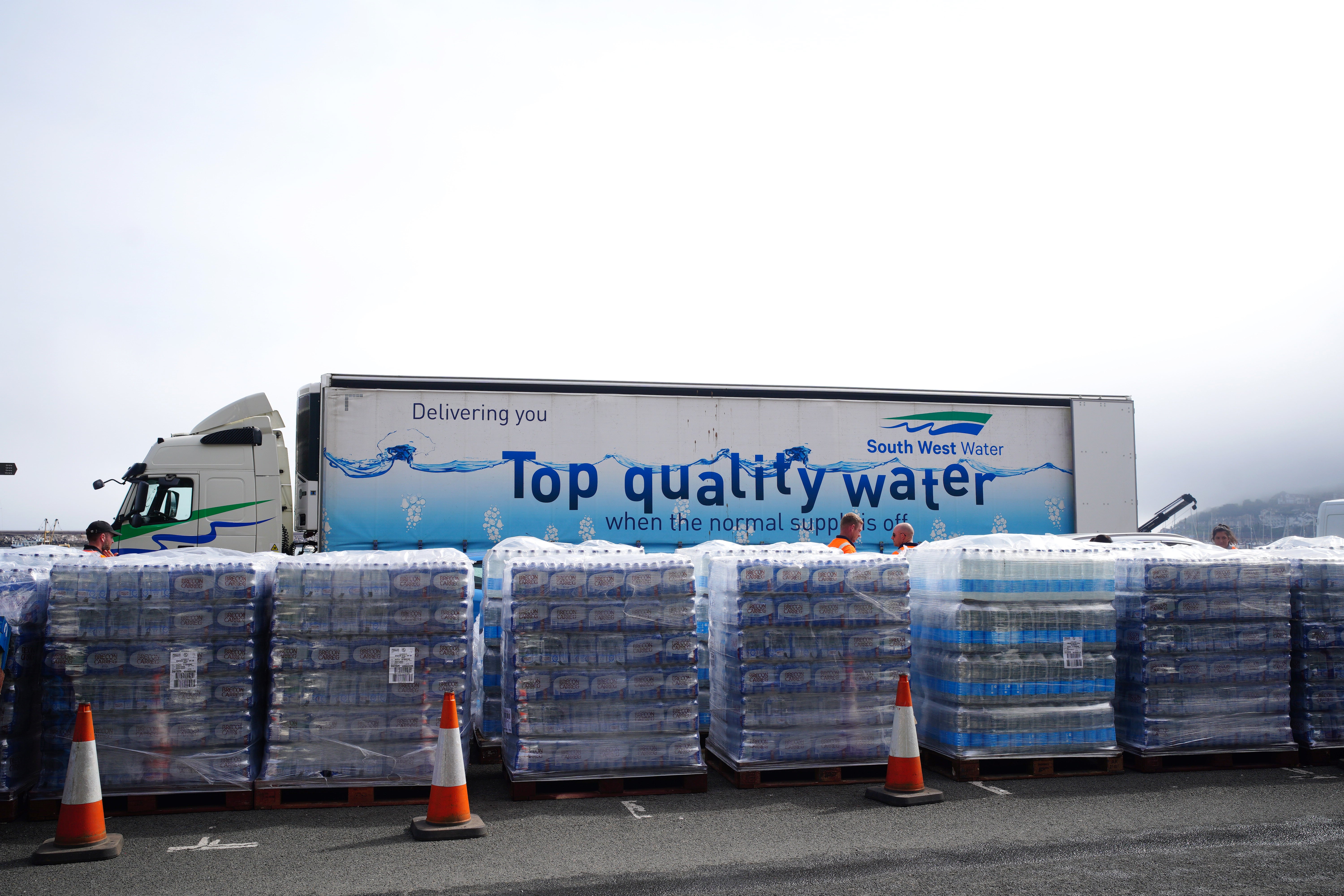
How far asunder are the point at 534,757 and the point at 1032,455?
10.6 meters

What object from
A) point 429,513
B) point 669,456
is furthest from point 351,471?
point 669,456

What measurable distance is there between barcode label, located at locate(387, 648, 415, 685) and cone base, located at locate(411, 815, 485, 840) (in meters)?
1.02

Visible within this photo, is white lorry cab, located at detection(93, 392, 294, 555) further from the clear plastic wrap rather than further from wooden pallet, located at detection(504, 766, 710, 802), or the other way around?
the clear plastic wrap

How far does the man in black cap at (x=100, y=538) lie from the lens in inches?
361

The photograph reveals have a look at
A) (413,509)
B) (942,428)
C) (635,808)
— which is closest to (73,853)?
(635,808)

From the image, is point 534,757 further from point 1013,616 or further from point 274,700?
point 1013,616

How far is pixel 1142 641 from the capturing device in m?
7.32

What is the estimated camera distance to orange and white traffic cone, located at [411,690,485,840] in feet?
18.9

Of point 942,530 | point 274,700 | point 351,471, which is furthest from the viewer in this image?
point 942,530

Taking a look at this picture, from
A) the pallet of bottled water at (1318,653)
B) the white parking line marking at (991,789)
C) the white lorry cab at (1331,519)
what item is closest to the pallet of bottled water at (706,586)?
the white parking line marking at (991,789)

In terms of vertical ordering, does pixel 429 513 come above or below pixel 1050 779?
above

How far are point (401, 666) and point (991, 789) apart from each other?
434cm

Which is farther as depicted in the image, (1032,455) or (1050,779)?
(1032,455)

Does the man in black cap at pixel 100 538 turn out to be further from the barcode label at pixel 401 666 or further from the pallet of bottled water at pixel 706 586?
the pallet of bottled water at pixel 706 586
